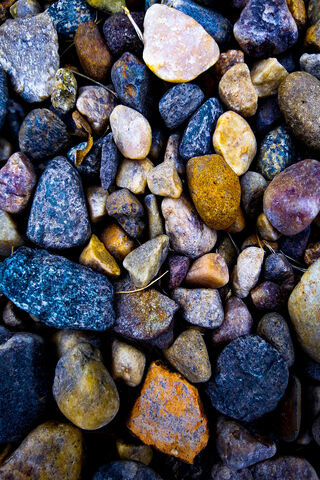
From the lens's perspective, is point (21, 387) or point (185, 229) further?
point (185, 229)

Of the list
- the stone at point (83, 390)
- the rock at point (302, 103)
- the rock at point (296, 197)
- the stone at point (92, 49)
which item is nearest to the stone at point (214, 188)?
the rock at point (296, 197)

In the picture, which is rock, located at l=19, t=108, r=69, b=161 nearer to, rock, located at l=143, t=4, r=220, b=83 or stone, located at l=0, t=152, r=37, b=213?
stone, located at l=0, t=152, r=37, b=213

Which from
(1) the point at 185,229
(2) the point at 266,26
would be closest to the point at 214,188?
(1) the point at 185,229

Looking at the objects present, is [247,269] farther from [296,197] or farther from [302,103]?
[302,103]

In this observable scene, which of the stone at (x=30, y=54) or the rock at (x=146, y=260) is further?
the stone at (x=30, y=54)

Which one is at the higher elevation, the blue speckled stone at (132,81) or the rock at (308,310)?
the blue speckled stone at (132,81)

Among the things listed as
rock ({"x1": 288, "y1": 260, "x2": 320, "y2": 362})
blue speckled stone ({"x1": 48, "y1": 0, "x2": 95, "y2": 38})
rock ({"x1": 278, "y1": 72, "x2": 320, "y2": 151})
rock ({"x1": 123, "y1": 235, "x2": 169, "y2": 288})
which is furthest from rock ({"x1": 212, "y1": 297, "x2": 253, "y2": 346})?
blue speckled stone ({"x1": 48, "y1": 0, "x2": 95, "y2": 38})

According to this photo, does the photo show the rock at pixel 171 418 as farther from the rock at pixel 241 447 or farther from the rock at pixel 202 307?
the rock at pixel 202 307
